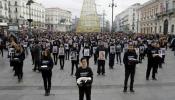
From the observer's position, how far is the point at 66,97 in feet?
32.1

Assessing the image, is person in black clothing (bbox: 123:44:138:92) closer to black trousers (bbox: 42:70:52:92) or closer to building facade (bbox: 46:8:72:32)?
black trousers (bbox: 42:70:52:92)

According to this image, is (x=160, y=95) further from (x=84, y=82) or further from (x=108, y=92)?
(x=84, y=82)

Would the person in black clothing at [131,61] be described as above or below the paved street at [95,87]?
above

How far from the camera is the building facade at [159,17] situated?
53200mm

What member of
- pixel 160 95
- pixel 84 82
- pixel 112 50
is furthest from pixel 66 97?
pixel 112 50

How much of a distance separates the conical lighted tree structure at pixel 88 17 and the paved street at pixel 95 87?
52963 millimetres

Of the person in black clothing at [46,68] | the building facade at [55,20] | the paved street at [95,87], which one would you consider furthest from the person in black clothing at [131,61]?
the building facade at [55,20]

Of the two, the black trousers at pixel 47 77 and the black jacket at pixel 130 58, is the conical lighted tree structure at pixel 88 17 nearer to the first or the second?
the black jacket at pixel 130 58

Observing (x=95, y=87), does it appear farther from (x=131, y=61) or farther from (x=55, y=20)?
(x=55, y=20)

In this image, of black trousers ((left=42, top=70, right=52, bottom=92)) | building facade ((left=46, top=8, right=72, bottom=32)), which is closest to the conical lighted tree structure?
black trousers ((left=42, top=70, right=52, bottom=92))

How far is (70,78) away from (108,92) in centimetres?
329

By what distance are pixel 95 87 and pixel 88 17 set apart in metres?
56.8

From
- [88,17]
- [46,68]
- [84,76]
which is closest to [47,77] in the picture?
[46,68]

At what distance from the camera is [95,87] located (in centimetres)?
1138
